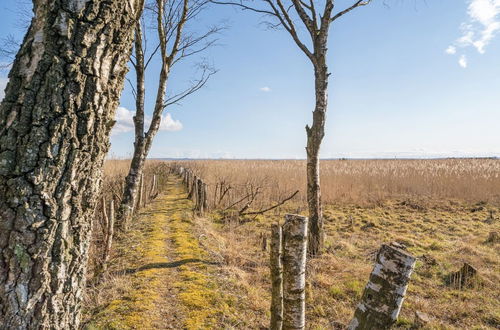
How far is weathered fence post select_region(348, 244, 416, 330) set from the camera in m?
1.39

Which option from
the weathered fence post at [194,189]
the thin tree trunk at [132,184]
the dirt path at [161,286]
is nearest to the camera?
the dirt path at [161,286]

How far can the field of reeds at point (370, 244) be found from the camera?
12.4 feet

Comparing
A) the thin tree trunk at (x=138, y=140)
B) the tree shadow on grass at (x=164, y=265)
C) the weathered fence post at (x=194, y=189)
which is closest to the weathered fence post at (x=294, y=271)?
the tree shadow on grass at (x=164, y=265)

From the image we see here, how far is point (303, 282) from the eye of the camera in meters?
2.11

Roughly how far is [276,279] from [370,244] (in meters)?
5.03

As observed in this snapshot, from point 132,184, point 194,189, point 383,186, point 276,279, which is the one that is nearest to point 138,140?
point 132,184

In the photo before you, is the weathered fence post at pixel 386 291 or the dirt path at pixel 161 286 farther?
the dirt path at pixel 161 286

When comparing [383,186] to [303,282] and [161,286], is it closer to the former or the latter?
[161,286]

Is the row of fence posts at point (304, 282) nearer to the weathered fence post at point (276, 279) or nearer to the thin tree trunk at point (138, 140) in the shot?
the weathered fence post at point (276, 279)

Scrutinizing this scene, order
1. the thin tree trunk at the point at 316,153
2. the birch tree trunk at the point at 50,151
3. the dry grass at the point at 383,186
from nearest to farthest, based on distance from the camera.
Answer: the birch tree trunk at the point at 50,151 < the thin tree trunk at the point at 316,153 < the dry grass at the point at 383,186

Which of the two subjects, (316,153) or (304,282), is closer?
(304,282)

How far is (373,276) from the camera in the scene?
1453mm

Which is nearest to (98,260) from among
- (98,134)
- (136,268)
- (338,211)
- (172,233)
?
(136,268)

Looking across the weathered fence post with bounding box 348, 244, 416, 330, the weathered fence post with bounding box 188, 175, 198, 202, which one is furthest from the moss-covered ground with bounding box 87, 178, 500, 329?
the weathered fence post with bounding box 348, 244, 416, 330
